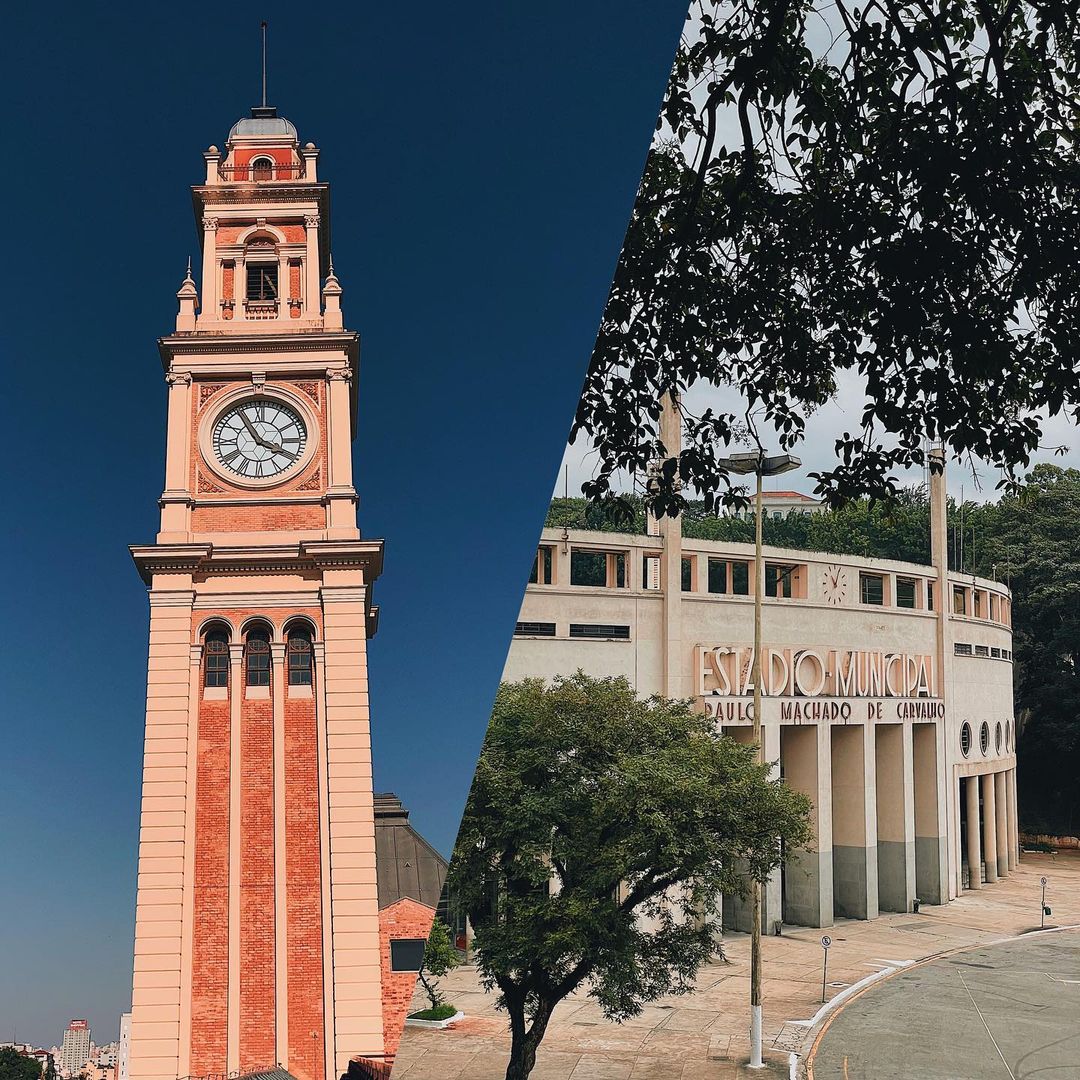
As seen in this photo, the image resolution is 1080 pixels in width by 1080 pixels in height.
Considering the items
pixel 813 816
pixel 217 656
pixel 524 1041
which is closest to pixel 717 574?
pixel 813 816

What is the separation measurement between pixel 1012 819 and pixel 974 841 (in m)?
0.06

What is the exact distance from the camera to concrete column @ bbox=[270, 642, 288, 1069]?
2.22 meters

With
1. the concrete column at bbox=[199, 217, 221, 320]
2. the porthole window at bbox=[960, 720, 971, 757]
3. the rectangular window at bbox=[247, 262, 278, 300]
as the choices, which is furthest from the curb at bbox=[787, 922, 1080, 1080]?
the concrete column at bbox=[199, 217, 221, 320]

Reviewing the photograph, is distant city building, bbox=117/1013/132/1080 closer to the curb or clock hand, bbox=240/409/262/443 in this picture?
clock hand, bbox=240/409/262/443

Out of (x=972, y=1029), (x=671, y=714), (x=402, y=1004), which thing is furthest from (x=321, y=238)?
(x=972, y=1029)

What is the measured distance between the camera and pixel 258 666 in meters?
A: 2.33

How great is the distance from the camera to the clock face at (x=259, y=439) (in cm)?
234

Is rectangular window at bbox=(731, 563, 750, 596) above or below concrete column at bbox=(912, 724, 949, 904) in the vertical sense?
above

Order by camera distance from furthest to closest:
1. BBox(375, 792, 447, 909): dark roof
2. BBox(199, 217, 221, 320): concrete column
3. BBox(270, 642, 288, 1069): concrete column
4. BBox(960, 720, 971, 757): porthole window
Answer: BBox(199, 217, 221, 320): concrete column, BBox(270, 642, 288, 1069): concrete column, BBox(375, 792, 447, 909): dark roof, BBox(960, 720, 971, 757): porthole window

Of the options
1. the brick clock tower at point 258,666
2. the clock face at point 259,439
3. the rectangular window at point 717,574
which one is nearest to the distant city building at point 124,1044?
the brick clock tower at point 258,666

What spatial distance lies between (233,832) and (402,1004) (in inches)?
23.4

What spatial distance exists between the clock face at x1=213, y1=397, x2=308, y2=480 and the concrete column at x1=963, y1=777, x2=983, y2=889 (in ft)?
5.21

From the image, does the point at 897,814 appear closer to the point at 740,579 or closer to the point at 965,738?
the point at 965,738

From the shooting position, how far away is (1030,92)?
142 centimetres
